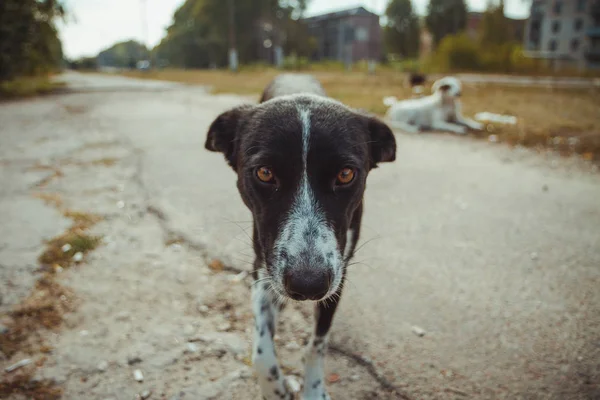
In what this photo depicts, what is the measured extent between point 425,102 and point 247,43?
4803 centimetres

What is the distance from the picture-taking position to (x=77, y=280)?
294 cm

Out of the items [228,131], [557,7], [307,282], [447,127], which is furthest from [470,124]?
[557,7]

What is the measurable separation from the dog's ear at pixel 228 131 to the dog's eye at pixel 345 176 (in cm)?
71

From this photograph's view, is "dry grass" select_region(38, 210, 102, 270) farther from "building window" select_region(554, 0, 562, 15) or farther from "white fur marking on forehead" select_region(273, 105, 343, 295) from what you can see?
"building window" select_region(554, 0, 562, 15)

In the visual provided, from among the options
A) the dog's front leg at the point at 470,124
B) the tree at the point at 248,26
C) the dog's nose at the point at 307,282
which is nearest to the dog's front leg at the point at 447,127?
the dog's front leg at the point at 470,124

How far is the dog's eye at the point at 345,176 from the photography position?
1870 mm

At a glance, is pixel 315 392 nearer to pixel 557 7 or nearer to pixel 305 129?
pixel 305 129

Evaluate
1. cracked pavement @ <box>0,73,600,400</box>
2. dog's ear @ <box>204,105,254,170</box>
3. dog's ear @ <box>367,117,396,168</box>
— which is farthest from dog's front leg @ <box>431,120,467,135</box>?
dog's ear @ <box>204,105,254,170</box>

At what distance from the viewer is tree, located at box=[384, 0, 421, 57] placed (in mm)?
51906

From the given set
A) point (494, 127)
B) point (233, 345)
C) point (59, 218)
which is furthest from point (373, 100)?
point (233, 345)

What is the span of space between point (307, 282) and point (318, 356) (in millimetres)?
701

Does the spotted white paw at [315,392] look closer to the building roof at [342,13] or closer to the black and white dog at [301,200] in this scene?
the black and white dog at [301,200]

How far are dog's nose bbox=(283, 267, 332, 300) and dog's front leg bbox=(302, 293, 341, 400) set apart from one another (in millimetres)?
536

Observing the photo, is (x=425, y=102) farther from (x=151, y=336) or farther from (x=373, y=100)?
(x=151, y=336)
